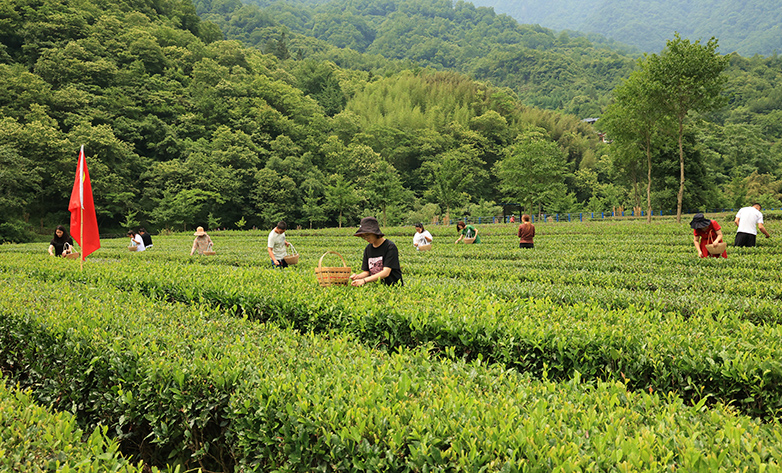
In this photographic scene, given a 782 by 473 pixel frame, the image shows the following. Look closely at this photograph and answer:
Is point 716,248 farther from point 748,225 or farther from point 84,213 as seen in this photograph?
point 84,213

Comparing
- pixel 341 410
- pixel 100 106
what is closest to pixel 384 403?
pixel 341 410

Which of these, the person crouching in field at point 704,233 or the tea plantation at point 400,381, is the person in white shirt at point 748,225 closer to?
the person crouching in field at point 704,233

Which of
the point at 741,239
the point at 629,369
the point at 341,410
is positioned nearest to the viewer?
the point at 341,410

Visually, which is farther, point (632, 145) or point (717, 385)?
point (632, 145)

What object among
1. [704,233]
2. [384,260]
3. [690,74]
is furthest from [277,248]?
[690,74]

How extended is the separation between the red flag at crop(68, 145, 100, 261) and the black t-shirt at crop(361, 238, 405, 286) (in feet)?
20.6

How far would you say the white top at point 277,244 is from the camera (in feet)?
33.7

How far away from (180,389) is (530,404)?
2.60m

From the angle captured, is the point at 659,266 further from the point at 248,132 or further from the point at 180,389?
the point at 248,132

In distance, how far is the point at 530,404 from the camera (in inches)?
102

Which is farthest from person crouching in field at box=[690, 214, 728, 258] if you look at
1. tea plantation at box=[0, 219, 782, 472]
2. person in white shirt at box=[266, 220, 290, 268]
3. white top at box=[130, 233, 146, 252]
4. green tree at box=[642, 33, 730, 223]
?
white top at box=[130, 233, 146, 252]

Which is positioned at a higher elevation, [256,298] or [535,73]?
[535,73]

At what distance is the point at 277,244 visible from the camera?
10570 millimetres

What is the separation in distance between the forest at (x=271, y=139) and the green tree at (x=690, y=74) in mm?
1017
